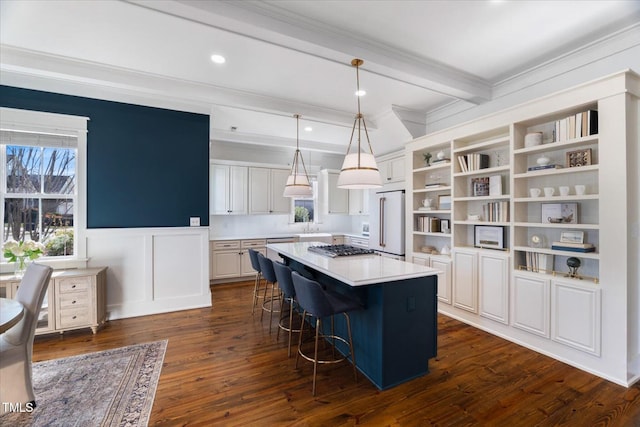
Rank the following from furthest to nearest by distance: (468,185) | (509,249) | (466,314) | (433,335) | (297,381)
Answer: (468,185) → (466,314) → (509,249) → (433,335) → (297,381)

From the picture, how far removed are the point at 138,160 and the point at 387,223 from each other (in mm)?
3813

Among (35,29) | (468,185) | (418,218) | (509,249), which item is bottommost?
(509,249)

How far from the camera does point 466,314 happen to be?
360 cm

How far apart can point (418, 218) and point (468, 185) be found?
0.91 metres

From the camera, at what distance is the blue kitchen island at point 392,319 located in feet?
7.29

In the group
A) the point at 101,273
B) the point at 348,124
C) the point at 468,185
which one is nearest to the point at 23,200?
the point at 101,273

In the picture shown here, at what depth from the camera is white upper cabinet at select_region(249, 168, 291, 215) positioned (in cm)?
589

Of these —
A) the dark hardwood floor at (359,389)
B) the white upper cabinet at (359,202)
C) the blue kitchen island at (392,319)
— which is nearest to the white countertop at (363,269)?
the blue kitchen island at (392,319)

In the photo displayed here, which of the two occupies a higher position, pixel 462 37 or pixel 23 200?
pixel 462 37

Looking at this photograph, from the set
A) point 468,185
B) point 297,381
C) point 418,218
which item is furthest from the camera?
point 418,218

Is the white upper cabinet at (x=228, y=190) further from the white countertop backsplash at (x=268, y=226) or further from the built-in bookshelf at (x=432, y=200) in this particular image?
the built-in bookshelf at (x=432, y=200)

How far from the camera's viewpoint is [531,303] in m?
2.89

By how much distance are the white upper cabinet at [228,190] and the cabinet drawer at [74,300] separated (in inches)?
104

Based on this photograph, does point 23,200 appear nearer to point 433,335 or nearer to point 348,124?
point 348,124
